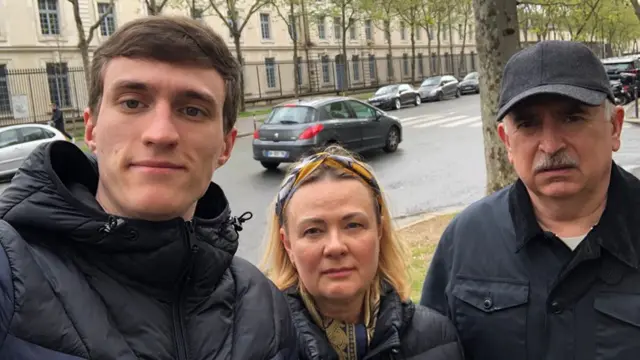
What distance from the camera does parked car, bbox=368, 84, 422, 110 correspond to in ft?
101

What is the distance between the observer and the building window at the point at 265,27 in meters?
43.5

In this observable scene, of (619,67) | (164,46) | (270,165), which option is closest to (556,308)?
(164,46)

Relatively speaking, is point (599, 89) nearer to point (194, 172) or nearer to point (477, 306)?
point (477, 306)

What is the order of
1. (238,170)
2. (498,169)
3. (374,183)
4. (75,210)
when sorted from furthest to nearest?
(238,170) < (498,169) < (374,183) < (75,210)

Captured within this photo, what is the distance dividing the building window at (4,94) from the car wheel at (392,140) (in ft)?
70.3

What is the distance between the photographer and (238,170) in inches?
553

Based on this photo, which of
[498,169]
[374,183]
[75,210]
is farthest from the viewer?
[498,169]

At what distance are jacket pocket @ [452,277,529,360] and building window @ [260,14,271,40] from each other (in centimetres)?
4297

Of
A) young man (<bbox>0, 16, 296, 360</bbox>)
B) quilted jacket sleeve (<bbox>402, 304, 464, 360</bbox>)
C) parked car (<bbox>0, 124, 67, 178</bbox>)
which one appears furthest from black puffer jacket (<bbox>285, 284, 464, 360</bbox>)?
parked car (<bbox>0, 124, 67, 178</bbox>)

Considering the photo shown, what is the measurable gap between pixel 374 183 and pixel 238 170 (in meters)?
12.0

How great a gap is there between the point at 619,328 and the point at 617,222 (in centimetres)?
34

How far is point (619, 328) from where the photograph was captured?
6.02ft

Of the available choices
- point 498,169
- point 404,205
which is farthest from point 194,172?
point 404,205

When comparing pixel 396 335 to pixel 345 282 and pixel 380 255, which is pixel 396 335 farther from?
pixel 380 255
